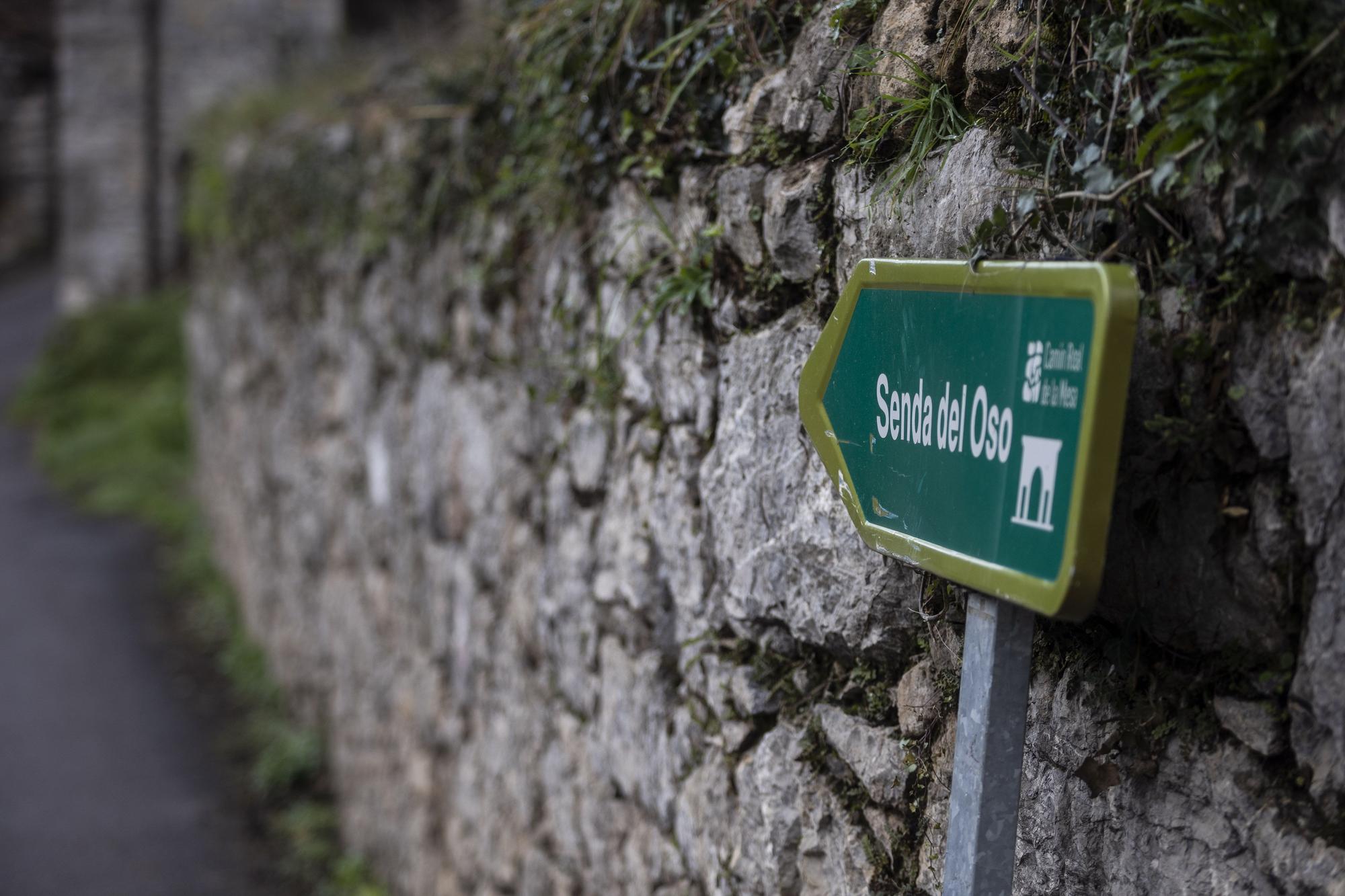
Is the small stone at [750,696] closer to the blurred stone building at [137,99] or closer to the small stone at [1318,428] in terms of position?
the small stone at [1318,428]

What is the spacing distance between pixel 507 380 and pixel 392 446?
3.76 feet

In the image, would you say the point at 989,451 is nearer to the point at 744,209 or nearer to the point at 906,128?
the point at 906,128

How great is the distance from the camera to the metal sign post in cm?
91

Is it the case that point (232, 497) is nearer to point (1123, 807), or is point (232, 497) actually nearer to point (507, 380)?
point (507, 380)

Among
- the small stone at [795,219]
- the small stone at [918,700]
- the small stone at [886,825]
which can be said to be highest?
the small stone at [795,219]

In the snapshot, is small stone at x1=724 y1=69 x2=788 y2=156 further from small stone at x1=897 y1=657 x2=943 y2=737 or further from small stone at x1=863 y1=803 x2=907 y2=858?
small stone at x1=863 y1=803 x2=907 y2=858

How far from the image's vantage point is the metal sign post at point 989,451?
914 millimetres

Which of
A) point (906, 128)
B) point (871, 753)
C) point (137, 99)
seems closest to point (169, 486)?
point (137, 99)

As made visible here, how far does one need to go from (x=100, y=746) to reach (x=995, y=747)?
5.41 m

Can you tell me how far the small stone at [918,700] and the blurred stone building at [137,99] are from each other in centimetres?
1242

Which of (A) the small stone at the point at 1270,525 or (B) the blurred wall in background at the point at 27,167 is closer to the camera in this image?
(A) the small stone at the point at 1270,525

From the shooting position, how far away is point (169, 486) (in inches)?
379

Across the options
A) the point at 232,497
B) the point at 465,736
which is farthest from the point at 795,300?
the point at 232,497

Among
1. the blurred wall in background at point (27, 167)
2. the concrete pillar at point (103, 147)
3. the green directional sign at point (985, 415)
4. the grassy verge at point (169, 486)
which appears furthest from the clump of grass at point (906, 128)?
the blurred wall in background at point (27, 167)
